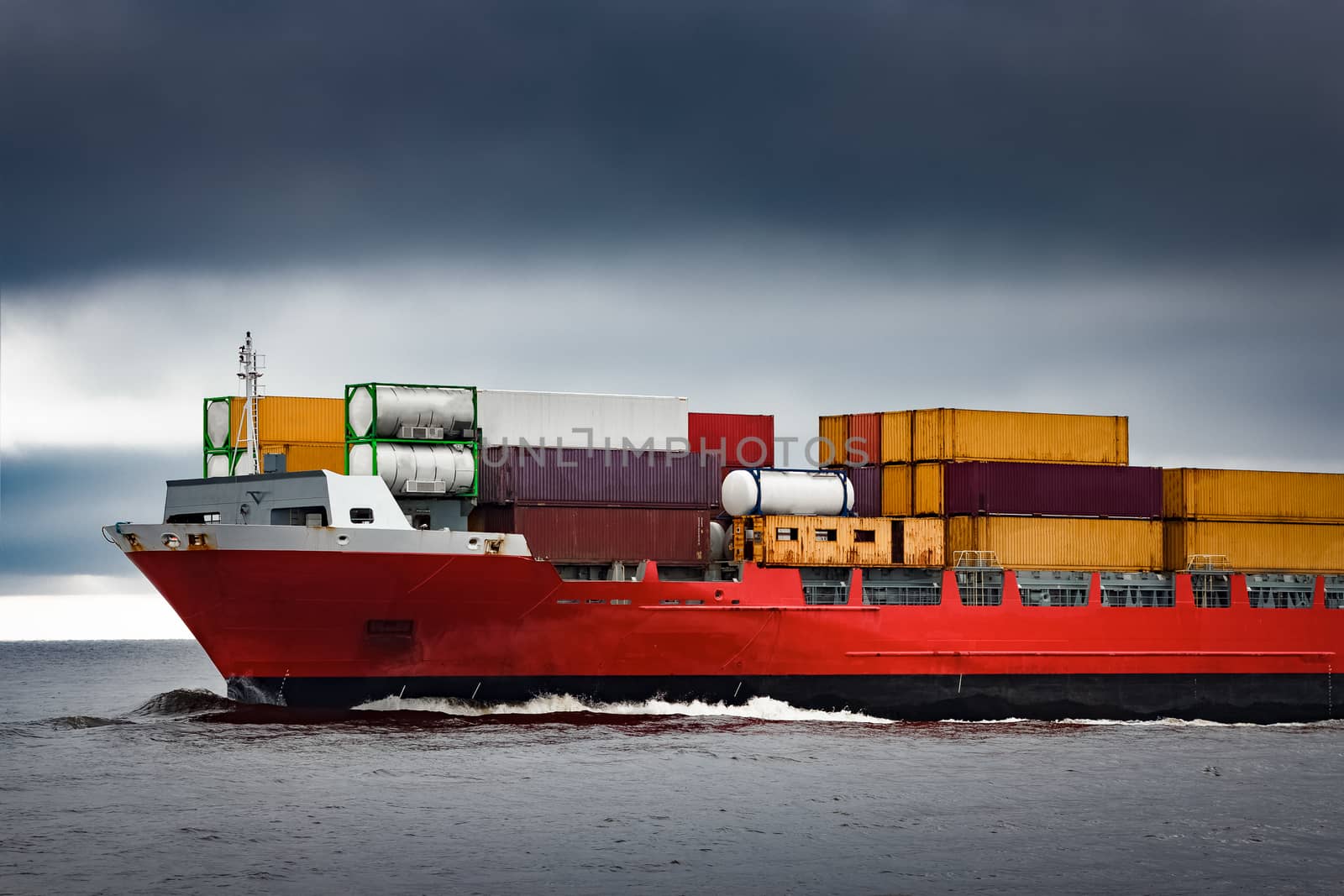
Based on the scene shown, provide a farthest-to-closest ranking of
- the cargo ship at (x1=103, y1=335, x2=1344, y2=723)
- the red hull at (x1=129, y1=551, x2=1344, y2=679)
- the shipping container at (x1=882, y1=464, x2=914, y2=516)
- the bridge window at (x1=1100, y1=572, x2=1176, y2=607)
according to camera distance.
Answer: the bridge window at (x1=1100, y1=572, x2=1176, y2=607)
the shipping container at (x1=882, y1=464, x2=914, y2=516)
the cargo ship at (x1=103, y1=335, x2=1344, y2=723)
the red hull at (x1=129, y1=551, x2=1344, y2=679)

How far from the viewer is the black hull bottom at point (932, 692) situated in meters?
35.4

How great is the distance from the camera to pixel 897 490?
141ft

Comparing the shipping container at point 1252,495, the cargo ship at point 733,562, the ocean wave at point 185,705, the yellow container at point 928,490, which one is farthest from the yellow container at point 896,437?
the ocean wave at point 185,705

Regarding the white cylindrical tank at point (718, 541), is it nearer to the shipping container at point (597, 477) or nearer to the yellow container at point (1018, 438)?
the shipping container at point (597, 477)

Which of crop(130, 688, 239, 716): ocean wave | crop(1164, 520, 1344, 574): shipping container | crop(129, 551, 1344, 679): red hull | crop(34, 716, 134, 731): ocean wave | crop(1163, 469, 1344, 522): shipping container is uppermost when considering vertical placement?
crop(1163, 469, 1344, 522): shipping container

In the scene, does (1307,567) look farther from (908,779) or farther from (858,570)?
(908,779)

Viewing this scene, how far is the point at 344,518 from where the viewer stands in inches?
1345

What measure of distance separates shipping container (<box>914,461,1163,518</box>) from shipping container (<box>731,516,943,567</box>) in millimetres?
1111

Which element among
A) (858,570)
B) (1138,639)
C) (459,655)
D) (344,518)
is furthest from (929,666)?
(344,518)

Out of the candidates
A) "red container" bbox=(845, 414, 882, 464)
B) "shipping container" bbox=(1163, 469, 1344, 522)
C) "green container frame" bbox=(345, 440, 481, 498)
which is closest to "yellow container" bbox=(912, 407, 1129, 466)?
"red container" bbox=(845, 414, 882, 464)

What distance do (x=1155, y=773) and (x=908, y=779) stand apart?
6241mm

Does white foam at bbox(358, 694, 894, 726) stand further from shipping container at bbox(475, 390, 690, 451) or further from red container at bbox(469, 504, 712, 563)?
shipping container at bbox(475, 390, 690, 451)

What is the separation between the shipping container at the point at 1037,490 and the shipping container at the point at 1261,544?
68.0 inches

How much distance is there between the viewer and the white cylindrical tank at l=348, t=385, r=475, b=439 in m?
35.4
